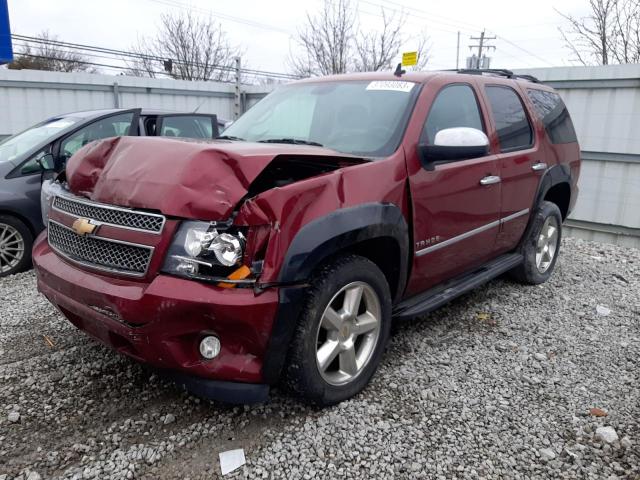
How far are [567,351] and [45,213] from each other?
359 centimetres

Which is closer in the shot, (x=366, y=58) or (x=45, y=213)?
(x=45, y=213)

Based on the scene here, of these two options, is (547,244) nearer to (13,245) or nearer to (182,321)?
(182,321)

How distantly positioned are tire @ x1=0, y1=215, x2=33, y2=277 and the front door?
3940 millimetres

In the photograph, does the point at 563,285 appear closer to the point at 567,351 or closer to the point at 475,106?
the point at 567,351

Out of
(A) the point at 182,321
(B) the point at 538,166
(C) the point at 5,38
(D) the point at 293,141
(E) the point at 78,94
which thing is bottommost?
(A) the point at 182,321

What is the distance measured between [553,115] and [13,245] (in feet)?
17.8

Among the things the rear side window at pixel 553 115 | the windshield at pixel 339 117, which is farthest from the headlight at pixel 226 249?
the rear side window at pixel 553 115

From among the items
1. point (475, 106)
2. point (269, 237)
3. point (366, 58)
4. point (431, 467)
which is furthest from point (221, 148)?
point (366, 58)

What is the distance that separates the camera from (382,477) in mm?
2328

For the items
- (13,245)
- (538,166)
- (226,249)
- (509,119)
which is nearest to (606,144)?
(538,166)

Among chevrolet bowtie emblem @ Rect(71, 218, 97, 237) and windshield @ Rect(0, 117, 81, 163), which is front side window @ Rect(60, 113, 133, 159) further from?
chevrolet bowtie emblem @ Rect(71, 218, 97, 237)

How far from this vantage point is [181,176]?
2.31 meters

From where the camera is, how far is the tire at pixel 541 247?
479 cm

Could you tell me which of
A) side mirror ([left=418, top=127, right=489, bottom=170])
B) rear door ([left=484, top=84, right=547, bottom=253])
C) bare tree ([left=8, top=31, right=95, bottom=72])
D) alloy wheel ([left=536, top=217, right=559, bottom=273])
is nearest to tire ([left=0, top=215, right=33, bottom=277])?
side mirror ([left=418, top=127, right=489, bottom=170])
